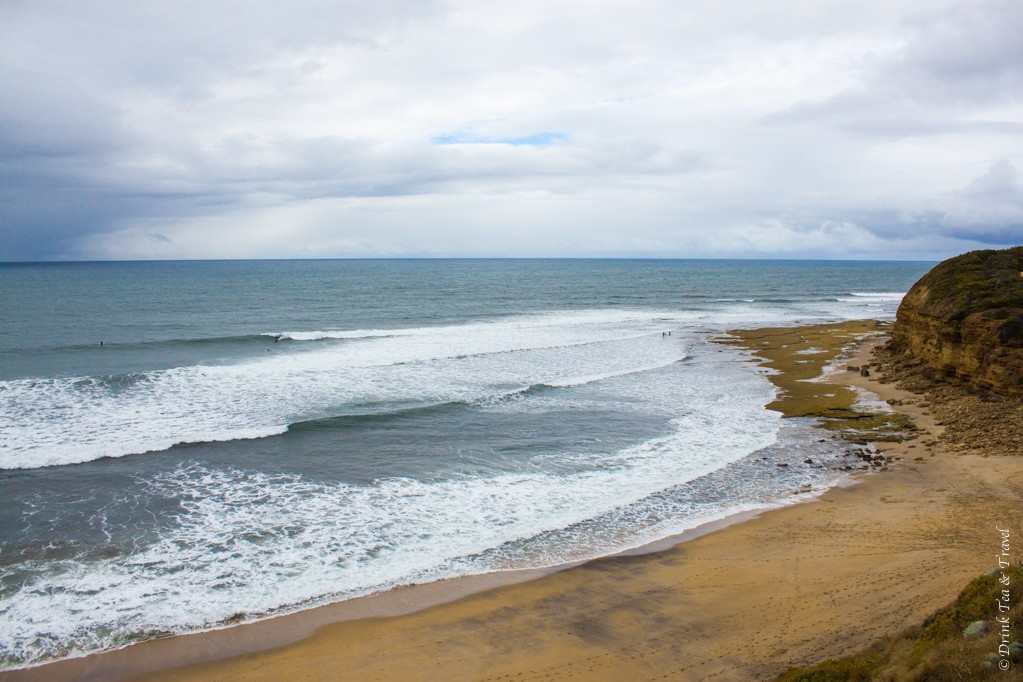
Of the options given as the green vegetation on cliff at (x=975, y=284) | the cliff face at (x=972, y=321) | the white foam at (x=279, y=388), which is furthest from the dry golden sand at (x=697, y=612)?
the white foam at (x=279, y=388)

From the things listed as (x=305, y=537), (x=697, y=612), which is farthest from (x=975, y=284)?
(x=305, y=537)

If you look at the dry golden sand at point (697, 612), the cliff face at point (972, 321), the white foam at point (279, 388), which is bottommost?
the dry golden sand at point (697, 612)

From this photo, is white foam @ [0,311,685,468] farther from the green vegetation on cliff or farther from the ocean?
the green vegetation on cliff

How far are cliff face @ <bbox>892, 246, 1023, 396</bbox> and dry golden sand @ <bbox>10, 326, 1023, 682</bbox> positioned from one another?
9.90 meters

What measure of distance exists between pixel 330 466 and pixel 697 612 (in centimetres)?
1123

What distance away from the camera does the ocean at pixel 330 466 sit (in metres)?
12.5

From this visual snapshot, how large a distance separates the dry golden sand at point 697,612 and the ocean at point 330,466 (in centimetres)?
118

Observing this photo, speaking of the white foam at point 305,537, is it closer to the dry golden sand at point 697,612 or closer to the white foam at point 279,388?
the dry golden sand at point 697,612

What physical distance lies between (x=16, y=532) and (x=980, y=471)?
73.4ft

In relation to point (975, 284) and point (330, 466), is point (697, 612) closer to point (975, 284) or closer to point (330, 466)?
point (330, 466)

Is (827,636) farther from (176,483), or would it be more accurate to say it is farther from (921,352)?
(921,352)

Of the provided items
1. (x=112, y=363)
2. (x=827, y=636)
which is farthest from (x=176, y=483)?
(x=112, y=363)

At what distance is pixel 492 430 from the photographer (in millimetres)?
22438

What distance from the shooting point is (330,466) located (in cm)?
1888
